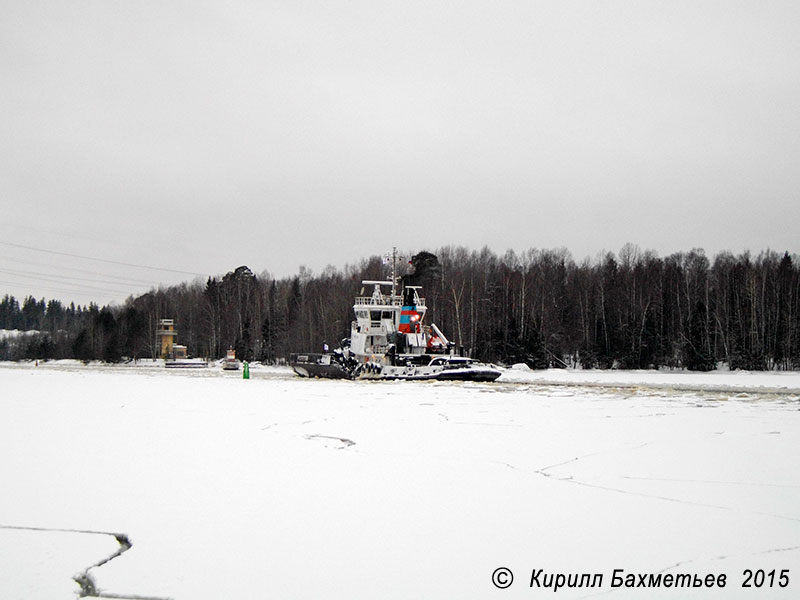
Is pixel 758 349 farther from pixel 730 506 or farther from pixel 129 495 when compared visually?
pixel 129 495

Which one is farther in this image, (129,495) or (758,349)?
(758,349)

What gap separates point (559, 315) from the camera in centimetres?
6250

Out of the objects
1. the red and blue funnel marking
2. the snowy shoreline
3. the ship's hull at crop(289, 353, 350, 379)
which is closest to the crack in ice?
the snowy shoreline

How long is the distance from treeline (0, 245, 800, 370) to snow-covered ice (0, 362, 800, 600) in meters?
30.7

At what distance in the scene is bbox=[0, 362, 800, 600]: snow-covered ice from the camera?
4820 mm

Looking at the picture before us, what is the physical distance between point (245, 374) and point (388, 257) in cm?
1221

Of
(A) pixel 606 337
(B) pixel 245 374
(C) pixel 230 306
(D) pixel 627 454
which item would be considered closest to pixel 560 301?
(A) pixel 606 337

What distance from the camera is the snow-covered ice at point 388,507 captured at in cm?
482

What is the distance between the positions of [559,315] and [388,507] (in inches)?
2299

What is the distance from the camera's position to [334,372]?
3994cm

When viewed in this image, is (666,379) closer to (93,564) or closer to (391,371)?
(391,371)

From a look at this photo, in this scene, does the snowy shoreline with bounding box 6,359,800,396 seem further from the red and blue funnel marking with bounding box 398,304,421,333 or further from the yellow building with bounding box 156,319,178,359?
the yellow building with bounding box 156,319,178,359

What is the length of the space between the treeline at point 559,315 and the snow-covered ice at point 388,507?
1210 inches

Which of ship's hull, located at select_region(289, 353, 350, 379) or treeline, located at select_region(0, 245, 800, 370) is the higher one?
treeline, located at select_region(0, 245, 800, 370)
